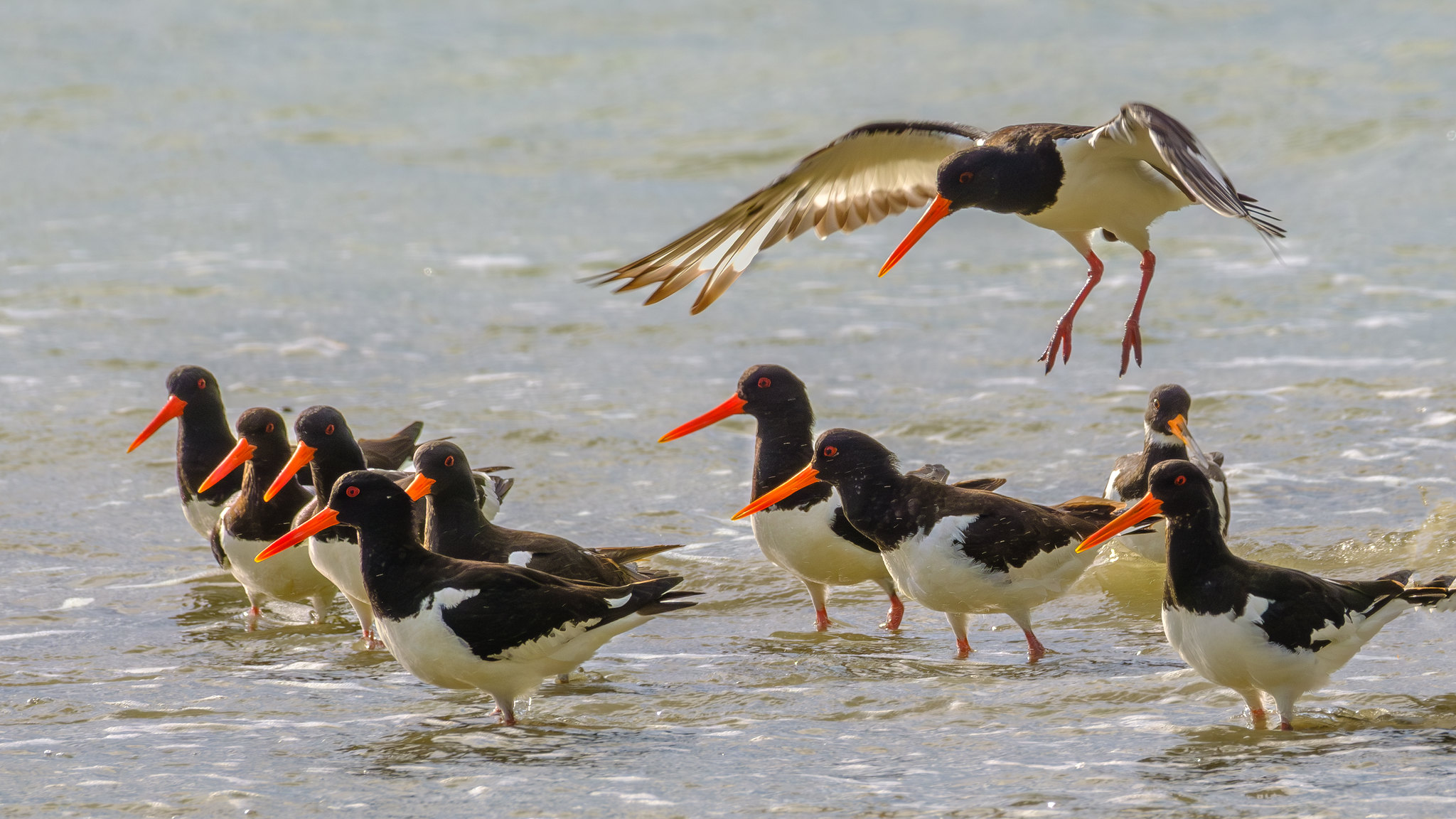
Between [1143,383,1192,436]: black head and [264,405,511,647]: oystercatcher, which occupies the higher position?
[1143,383,1192,436]: black head

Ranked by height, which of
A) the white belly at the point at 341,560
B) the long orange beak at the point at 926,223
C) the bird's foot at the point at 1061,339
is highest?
the long orange beak at the point at 926,223

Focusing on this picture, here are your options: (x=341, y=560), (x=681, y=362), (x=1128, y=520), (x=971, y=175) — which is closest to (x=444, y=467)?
(x=341, y=560)

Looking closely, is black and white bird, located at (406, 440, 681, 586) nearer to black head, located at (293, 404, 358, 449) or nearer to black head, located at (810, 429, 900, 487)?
black head, located at (293, 404, 358, 449)

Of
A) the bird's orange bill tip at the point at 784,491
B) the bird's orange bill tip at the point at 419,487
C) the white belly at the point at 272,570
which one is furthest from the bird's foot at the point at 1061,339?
the white belly at the point at 272,570

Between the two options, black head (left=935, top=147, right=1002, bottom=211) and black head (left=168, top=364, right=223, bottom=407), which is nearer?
black head (left=935, top=147, right=1002, bottom=211)

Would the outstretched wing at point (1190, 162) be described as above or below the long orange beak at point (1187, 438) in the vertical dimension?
above

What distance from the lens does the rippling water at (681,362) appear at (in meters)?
4.91

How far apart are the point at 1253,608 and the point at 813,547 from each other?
209 cm

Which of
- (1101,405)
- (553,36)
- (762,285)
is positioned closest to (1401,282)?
(1101,405)

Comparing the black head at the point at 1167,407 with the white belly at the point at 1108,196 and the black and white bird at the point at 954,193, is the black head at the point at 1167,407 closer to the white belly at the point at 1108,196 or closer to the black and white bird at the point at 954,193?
the black and white bird at the point at 954,193

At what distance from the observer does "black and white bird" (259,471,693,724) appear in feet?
17.0

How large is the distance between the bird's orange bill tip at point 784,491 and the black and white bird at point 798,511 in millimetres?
109

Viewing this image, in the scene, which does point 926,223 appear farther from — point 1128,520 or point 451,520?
point 451,520

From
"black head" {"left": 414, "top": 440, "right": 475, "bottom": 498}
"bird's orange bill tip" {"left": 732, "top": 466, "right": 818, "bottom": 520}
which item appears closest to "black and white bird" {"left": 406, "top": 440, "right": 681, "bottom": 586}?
"black head" {"left": 414, "top": 440, "right": 475, "bottom": 498}
